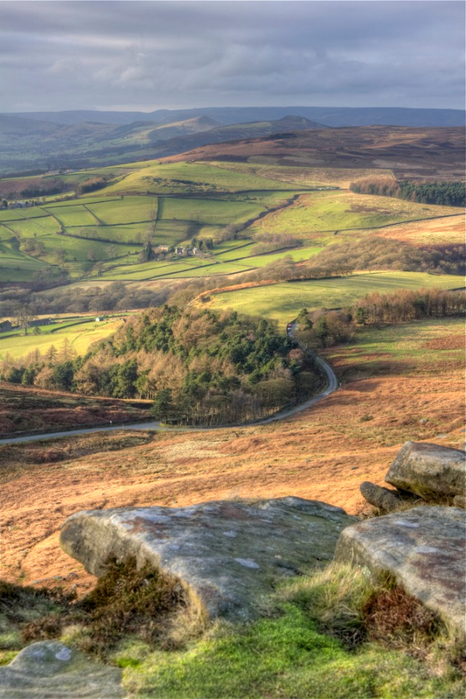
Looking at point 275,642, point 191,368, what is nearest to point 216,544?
point 275,642

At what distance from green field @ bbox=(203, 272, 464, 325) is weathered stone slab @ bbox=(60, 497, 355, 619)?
3535 inches

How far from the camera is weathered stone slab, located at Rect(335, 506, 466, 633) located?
9.90 metres

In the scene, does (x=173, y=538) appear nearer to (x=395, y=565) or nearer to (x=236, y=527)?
(x=236, y=527)

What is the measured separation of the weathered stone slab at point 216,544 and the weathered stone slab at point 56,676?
2.06m

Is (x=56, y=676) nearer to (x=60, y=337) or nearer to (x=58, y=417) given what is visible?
(x=58, y=417)

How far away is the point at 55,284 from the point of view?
180 meters

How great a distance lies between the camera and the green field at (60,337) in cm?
11275

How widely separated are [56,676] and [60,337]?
117524 mm

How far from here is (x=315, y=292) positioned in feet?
408

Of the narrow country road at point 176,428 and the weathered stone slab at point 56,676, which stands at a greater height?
the weathered stone slab at point 56,676

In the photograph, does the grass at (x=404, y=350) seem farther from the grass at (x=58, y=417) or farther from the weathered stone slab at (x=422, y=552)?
the weathered stone slab at (x=422, y=552)

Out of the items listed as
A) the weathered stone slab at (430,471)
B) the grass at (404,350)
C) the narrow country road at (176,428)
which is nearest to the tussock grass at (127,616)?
the weathered stone slab at (430,471)

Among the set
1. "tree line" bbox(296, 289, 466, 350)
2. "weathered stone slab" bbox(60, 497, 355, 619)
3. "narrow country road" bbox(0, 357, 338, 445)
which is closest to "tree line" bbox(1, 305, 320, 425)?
"narrow country road" bbox(0, 357, 338, 445)

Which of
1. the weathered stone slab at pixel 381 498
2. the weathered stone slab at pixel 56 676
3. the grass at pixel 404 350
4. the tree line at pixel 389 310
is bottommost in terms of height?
the grass at pixel 404 350
